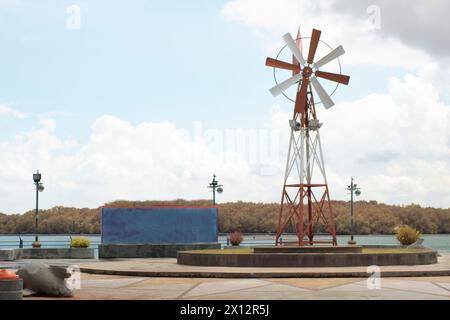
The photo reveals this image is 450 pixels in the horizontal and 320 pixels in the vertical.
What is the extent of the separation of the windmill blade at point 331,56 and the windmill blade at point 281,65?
2.92 feet

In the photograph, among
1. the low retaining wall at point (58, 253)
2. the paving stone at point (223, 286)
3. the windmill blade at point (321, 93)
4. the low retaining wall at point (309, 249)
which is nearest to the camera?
the paving stone at point (223, 286)

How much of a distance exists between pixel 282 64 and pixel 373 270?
1202cm

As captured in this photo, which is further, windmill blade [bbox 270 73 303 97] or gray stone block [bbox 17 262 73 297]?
windmill blade [bbox 270 73 303 97]

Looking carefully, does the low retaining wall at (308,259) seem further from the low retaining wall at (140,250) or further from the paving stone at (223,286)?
the low retaining wall at (140,250)

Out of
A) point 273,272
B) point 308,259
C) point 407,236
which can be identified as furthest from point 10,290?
point 407,236

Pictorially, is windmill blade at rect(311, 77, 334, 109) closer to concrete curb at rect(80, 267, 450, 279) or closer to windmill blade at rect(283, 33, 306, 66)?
windmill blade at rect(283, 33, 306, 66)

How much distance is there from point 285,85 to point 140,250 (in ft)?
37.7

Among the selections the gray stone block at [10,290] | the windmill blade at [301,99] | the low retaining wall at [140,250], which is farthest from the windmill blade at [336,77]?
the gray stone block at [10,290]

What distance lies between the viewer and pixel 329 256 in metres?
25.9

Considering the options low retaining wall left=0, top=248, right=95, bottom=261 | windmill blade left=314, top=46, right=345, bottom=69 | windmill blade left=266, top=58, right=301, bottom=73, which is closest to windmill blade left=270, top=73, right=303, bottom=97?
windmill blade left=266, top=58, right=301, bottom=73

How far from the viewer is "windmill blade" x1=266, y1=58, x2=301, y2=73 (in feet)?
106

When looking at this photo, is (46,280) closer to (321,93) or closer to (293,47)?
(321,93)

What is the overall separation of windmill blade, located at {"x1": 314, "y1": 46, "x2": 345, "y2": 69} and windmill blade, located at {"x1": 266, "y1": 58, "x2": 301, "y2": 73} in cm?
89

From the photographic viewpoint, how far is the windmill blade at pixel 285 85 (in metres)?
32.0
